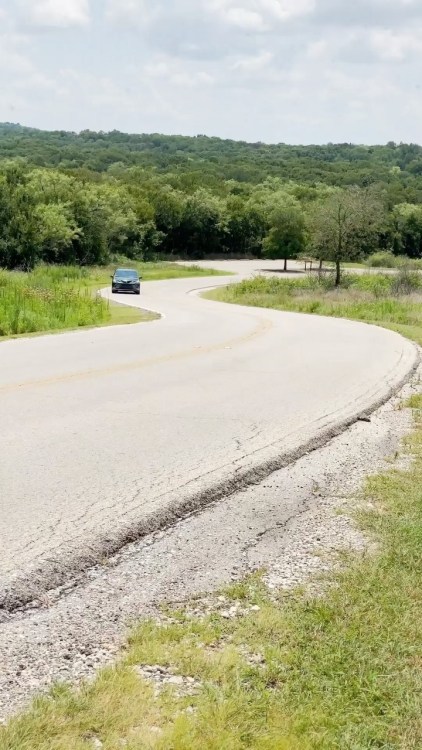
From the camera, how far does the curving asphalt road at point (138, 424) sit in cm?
543

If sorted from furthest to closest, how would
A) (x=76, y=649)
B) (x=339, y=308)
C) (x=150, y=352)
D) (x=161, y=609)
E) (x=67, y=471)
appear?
(x=339, y=308) < (x=150, y=352) < (x=67, y=471) < (x=161, y=609) < (x=76, y=649)

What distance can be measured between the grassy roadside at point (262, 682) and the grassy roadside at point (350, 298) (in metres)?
17.7

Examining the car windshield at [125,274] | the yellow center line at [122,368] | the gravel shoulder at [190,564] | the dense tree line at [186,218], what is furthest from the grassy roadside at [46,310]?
the dense tree line at [186,218]

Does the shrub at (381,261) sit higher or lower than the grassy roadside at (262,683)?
higher

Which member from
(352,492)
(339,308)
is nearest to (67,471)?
(352,492)

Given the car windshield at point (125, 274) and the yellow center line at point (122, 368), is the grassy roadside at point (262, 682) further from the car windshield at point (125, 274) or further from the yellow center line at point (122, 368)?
the car windshield at point (125, 274)

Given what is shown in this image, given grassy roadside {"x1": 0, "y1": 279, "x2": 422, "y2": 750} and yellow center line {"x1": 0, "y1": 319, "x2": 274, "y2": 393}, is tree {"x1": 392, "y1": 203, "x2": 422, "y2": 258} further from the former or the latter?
grassy roadside {"x1": 0, "y1": 279, "x2": 422, "y2": 750}

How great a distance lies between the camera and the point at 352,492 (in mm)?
6836

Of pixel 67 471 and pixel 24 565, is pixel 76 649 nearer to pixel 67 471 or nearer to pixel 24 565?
pixel 24 565

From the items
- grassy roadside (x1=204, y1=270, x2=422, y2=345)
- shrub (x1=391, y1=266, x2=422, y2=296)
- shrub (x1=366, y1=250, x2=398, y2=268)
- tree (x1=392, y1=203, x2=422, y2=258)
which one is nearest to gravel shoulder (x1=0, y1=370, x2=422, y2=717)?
grassy roadside (x1=204, y1=270, x2=422, y2=345)

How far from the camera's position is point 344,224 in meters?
54.9

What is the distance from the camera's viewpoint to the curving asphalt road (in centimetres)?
543

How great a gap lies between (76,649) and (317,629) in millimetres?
1249

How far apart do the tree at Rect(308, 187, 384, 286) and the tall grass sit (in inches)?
1280
